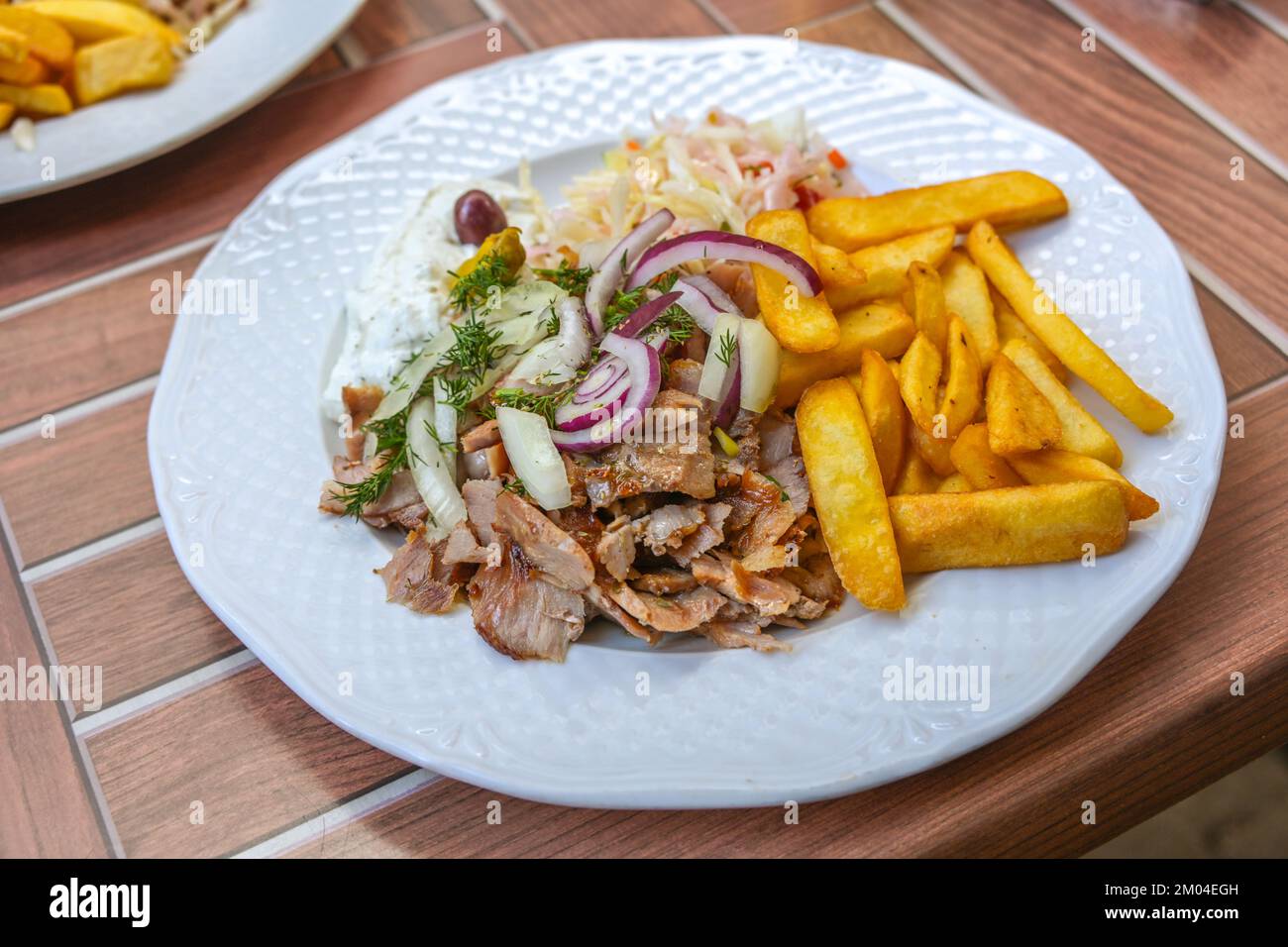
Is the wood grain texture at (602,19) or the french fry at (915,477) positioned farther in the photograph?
the wood grain texture at (602,19)

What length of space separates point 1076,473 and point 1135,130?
1.72 meters

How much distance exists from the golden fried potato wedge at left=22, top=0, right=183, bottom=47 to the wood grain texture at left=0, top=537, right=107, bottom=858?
6.92 ft

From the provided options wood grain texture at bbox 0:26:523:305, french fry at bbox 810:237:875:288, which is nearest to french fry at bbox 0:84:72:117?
wood grain texture at bbox 0:26:523:305

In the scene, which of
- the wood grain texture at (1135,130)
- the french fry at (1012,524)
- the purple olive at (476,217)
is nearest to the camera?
the french fry at (1012,524)

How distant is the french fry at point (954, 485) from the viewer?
2.56 meters

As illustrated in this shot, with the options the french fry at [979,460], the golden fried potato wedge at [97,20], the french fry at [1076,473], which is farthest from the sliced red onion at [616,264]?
the golden fried potato wedge at [97,20]

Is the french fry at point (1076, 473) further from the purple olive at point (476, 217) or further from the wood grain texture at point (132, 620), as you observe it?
the wood grain texture at point (132, 620)

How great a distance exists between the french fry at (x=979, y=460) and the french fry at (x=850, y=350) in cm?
30

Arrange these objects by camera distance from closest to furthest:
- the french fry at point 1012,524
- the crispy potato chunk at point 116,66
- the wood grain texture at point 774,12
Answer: the french fry at point 1012,524 < the crispy potato chunk at point 116,66 < the wood grain texture at point 774,12

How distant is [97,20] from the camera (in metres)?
3.65

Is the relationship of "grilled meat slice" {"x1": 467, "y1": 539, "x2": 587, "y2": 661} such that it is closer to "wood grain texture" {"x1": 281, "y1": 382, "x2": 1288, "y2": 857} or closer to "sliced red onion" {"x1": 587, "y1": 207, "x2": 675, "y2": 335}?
"wood grain texture" {"x1": 281, "y1": 382, "x2": 1288, "y2": 857}

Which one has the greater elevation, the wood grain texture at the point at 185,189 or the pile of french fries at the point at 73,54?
the pile of french fries at the point at 73,54

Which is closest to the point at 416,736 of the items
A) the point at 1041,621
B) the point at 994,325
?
the point at 1041,621

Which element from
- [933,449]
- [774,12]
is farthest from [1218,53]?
[933,449]
